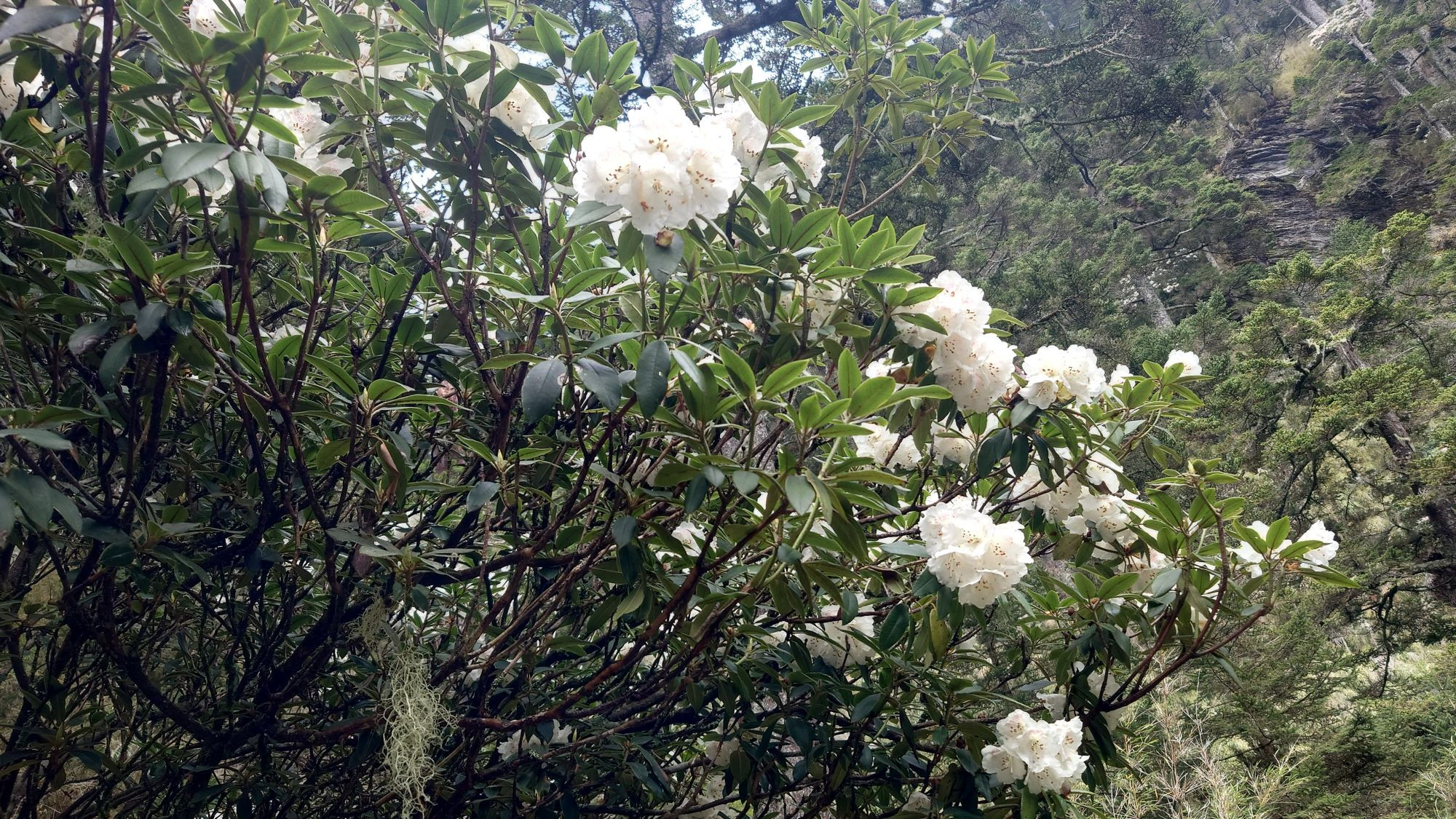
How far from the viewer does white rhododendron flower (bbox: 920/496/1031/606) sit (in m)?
1.32

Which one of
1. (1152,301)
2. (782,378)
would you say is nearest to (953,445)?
(782,378)

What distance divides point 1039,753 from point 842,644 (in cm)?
39

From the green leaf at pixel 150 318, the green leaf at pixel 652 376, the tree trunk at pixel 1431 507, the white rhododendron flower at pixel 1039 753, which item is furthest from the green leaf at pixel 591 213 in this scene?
the tree trunk at pixel 1431 507

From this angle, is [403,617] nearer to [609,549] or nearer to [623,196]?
[609,549]

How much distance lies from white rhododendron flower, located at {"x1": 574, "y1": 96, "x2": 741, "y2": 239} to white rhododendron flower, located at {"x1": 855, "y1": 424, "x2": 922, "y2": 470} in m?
0.81

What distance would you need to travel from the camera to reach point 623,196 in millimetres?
1080

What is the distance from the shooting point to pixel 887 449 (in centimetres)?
182

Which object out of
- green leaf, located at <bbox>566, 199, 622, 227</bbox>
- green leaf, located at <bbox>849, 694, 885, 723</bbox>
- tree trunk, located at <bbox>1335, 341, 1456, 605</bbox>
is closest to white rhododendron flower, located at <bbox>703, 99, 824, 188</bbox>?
green leaf, located at <bbox>566, 199, 622, 227</bbox>

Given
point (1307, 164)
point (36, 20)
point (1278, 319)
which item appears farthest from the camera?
point (1307, 164)

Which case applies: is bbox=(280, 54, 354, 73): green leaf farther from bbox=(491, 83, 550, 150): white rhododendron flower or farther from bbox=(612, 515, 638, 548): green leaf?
bbox=(612, 515, 638, 548): green leaf

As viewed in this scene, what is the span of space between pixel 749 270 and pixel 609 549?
53 centimetres

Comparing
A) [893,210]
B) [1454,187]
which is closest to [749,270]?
→ [893,210]

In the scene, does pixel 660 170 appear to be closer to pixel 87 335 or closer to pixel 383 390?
pixel 383 390

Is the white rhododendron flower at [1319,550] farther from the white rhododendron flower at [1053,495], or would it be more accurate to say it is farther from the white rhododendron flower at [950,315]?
the white rhododendron flower at [950,315]
